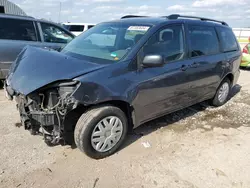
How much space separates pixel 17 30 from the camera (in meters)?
5.49

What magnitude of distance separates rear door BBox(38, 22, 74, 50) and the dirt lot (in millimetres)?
2396

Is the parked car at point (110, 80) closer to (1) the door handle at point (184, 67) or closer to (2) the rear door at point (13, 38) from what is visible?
(1) the door handle at point (184, 67)

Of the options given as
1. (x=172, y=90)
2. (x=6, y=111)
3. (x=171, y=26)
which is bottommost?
(x=6, y=111)

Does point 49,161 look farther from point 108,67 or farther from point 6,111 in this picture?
point 6,111

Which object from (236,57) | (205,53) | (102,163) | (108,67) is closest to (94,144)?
(102,163)

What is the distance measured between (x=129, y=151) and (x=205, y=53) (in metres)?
2.27

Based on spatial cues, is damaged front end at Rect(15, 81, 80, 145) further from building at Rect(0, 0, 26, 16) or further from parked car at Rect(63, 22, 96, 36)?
building at Rect(0, 0, 26, 16)

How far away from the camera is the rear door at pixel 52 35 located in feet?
18.9

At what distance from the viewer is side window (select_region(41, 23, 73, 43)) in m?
5.84

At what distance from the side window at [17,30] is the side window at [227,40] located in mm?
4400

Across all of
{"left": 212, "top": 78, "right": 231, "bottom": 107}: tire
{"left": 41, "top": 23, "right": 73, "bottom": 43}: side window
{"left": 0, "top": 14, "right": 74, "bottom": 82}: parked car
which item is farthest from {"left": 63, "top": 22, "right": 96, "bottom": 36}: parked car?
{"left": 212, "top": 78, "right": 231, "bottom": 107}: tire

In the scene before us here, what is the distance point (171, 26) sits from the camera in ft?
11.2

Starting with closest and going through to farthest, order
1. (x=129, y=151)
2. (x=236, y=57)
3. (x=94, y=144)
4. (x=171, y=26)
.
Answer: (x=94, y=144), (x=129, y=151), (x=171, y=26), (x=236, y=57)

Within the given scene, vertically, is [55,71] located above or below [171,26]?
below
